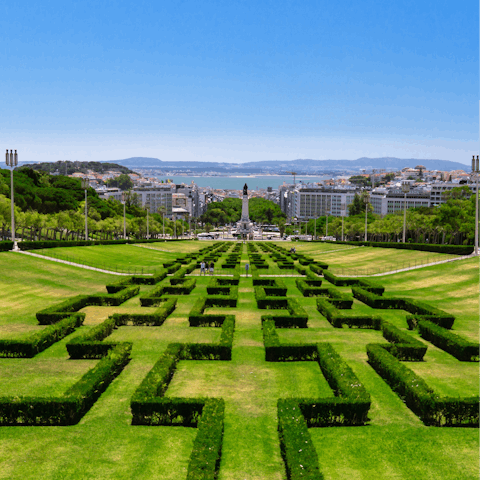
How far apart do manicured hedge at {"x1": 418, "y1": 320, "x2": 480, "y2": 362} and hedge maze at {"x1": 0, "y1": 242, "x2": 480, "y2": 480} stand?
0.15 ft

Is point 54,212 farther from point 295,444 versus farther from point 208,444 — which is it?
point 295,444

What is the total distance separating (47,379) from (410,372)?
12.9 metres

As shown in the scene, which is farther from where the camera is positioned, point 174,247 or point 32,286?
point 174,247

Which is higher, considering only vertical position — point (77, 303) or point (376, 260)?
point (77, 303)

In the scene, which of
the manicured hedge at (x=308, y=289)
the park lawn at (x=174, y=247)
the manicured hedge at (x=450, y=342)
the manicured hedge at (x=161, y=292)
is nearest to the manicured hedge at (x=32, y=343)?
the manicured hedge at (x=161, y=292)

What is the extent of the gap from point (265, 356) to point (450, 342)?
8321 millimetres

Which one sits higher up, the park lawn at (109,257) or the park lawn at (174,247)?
the park lawn at (109,257)

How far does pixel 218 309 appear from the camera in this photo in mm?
29156

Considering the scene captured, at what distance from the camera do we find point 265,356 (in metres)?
19.0

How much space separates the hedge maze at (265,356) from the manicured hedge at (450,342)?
1.8 inches

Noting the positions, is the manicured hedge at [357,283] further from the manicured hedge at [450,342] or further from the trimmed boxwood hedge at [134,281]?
the trimmed boxwood hedge at [134,281]

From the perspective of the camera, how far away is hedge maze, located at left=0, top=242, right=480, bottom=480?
12.2 metres

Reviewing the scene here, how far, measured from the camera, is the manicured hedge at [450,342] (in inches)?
738

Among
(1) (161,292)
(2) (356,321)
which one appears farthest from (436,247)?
Result: (1) (161,292)
